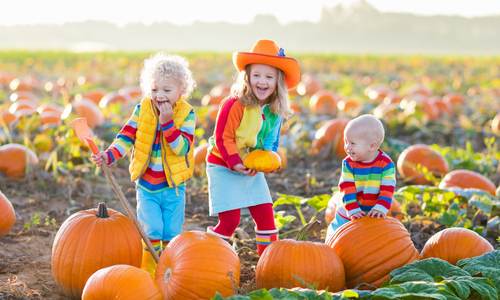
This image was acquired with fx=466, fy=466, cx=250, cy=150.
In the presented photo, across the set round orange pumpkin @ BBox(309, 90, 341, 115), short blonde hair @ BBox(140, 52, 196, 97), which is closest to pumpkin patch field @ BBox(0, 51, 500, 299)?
short blonde hair @ BBox(140, 52, 196, 97)

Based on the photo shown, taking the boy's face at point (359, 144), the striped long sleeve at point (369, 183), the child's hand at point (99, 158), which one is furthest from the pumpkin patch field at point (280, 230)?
the boy's face at point (359, 144)

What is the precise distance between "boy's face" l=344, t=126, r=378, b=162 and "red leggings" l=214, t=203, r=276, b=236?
75cm

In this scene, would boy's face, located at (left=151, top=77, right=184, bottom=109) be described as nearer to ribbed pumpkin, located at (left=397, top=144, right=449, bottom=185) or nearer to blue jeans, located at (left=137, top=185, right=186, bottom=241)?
blue jeans, located at (left=137, top=185, right=186, bottom=241)

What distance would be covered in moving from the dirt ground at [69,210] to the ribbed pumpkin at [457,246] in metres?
0.79

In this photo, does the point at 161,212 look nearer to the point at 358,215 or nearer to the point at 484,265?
the point at 358,215

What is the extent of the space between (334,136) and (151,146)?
3690 millimetres

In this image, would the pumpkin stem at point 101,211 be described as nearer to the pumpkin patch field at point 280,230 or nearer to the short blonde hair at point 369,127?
the pumpkin patch field at point 280,230

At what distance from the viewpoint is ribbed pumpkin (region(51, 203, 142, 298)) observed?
2.86m

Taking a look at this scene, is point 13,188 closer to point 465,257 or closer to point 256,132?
point 256,132

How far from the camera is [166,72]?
3.05 metres

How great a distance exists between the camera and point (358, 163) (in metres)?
3.15

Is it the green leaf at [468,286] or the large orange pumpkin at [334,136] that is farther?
the large orange pumpkin at [334,136]

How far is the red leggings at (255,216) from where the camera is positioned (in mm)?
3391

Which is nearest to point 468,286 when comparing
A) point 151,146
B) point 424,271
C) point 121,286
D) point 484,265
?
point 424,271
